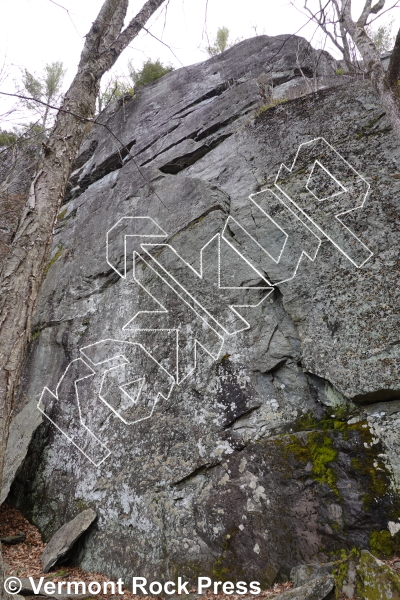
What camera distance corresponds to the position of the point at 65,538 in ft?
14.7

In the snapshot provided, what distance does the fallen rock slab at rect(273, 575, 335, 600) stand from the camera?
2.82m

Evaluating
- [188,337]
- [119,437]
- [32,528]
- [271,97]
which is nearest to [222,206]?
[188,337]

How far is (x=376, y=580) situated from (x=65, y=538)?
3359mm

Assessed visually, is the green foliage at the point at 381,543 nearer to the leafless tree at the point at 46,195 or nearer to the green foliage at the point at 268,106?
the leafless tree at the point at 46,195

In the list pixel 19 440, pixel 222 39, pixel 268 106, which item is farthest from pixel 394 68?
pixel 222 39

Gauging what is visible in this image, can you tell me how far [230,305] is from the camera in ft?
16.1

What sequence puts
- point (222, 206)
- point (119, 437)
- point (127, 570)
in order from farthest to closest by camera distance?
point (222, 206)
point (119, 437)
point (127, 570)

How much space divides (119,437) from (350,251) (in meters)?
3.55

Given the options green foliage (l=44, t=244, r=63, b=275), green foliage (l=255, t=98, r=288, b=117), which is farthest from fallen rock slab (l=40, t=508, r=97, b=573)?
green foliage (l=255, t=98, r=288, b=117)

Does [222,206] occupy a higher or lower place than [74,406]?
higher

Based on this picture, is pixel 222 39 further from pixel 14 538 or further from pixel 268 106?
pixel 14 538

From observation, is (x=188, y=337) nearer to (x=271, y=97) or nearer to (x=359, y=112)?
(x=359, y=112)

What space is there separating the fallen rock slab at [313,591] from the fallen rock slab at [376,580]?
21 cm

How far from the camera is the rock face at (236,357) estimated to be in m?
3.63
